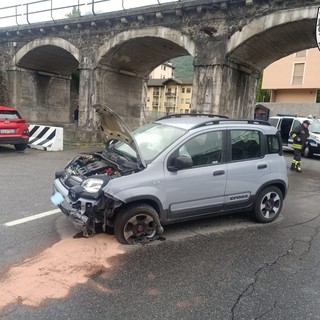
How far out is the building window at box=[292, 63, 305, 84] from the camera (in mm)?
37688

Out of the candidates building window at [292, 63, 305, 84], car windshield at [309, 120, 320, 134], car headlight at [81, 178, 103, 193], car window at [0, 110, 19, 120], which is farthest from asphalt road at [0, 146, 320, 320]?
building window at [292, 63, 305, 84]

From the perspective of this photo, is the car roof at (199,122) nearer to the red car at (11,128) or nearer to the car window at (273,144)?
the car window at (273,144)

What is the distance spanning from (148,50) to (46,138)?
22.8ft

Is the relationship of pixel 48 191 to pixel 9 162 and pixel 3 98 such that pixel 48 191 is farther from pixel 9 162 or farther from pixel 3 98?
pixel 3 98

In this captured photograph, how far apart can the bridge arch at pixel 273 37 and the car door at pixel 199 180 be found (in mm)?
8637

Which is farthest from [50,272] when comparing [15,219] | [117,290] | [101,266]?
[15,219]

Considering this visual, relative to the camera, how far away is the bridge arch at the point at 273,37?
11.5 metres

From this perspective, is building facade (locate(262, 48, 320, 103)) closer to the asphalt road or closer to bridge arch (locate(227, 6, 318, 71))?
bridge arch (locate(227, 6, 318, 71))

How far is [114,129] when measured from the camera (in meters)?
4.95

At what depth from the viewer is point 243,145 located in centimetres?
524

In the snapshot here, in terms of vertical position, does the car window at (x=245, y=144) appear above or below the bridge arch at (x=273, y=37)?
below

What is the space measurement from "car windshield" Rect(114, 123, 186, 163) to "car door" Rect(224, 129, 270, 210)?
0.87 m

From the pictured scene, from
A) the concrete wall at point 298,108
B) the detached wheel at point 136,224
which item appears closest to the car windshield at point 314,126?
the detached wheel at point 136,224

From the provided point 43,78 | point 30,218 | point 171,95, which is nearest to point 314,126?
point 30,218
